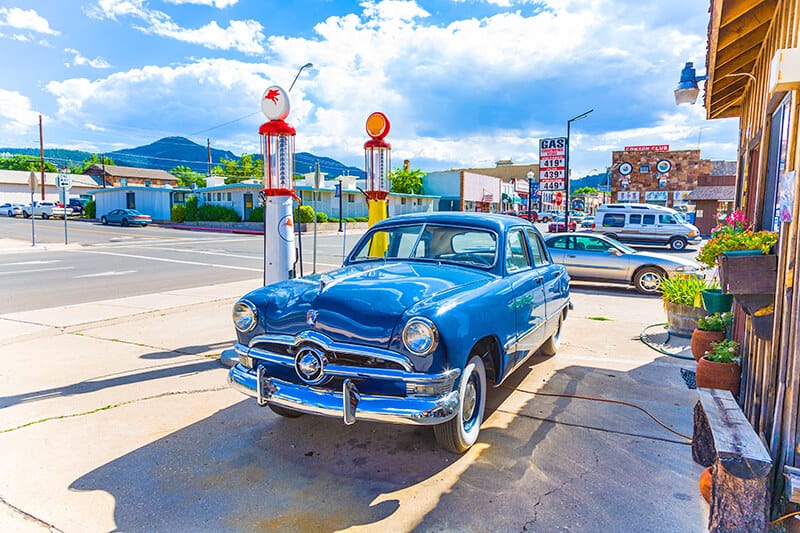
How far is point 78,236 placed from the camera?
2789cm

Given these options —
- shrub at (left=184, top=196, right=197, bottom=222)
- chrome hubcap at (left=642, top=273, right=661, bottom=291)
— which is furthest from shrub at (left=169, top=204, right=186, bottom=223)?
chrome hubcap at (left=642, top=273, right=661, bottom=291)

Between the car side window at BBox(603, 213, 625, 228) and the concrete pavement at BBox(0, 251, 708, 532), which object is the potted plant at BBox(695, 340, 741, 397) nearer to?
the concrete pavement at BBox(0, 251, 708, 532)

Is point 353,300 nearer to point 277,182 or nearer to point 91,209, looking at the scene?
point 277,182

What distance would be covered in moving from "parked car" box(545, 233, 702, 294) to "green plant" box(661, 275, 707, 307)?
4001 millimetres

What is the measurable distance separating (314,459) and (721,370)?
11.1 feet

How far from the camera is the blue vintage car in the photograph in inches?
126

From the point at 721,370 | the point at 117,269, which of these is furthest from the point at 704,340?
the point at 117,269

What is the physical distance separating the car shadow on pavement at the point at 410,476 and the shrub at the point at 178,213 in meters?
40.9

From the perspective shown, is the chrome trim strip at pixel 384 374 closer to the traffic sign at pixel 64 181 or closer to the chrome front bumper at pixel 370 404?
the chrome front bumper at pixel 370 404

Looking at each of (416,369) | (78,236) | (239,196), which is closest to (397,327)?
(416,369)

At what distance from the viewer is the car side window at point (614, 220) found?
2423 centimetres

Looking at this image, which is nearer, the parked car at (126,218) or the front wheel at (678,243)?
the front wheel at (678,243)

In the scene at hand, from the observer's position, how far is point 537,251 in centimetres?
559

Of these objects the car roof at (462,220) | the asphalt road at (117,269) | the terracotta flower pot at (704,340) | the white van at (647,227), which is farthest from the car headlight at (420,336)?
the white van at (647,227)
